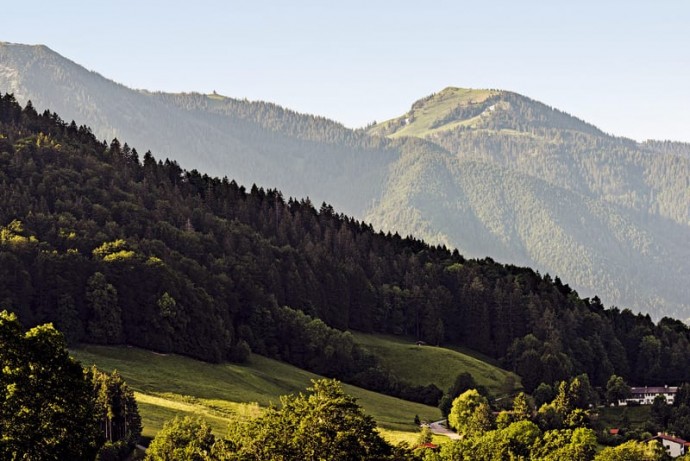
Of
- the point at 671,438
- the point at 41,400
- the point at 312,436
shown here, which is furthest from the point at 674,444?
the point at 41,400

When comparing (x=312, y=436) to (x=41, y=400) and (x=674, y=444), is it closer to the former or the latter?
(x=41, y=400)

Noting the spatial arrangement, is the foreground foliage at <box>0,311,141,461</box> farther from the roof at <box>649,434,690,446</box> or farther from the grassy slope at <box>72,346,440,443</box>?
the roof at <box>649,434,690,446</box>

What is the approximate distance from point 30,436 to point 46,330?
32.4ft

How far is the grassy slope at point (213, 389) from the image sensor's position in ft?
443

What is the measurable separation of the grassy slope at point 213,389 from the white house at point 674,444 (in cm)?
3422

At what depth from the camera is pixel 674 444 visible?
173 m

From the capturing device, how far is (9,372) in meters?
85.2

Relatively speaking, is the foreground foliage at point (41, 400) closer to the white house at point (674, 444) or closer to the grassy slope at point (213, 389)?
the grassy slope at point (213, 389)

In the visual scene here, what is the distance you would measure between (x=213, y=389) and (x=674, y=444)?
6885cm

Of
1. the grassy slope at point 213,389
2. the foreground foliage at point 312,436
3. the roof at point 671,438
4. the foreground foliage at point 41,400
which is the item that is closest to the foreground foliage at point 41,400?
the foreground foliage at point 41,400

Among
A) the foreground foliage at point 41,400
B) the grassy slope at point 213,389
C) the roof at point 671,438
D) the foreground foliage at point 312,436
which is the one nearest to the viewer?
the foreground foliage at point 312,436

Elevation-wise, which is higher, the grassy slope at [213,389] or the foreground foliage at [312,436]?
the foreground foliage at [312,436]

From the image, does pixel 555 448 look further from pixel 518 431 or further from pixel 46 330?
pixel 46 330

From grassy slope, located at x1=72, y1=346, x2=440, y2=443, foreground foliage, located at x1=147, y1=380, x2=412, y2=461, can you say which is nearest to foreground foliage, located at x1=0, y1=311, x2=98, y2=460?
foreground foliage, located at x1=147, y1=380, x2=412, y2=461
